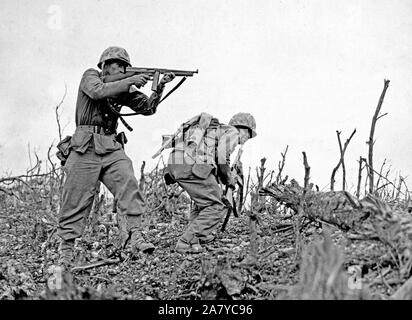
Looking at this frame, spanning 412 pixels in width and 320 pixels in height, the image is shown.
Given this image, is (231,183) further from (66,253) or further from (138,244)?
(66,253)

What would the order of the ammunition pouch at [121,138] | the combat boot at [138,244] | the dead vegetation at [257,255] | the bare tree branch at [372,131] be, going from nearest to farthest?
the dead vegetation at [257,255] < the combat boot at [138,244] < the ammunition pouch at [121,138] < the bare tree branch at [372,131]

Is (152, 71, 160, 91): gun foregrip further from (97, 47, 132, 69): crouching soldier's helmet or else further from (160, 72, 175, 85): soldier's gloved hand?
(97, 47, 132, 69): crouching soldier's helmet

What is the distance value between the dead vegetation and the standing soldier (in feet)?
1.12

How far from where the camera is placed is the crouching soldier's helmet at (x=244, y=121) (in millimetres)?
6430

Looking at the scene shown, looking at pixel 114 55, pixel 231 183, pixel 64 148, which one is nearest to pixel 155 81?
pixel 114 55

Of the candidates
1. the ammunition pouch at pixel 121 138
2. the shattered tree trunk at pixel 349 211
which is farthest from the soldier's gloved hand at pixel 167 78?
the shattered tree trunk at pixel 349 211

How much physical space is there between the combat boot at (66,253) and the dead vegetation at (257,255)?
0.32ft

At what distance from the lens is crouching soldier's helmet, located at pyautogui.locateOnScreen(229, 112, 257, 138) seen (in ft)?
21.1

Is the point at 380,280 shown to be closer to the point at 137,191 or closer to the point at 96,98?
the point at 137,191

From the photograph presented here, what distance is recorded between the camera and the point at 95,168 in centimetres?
587

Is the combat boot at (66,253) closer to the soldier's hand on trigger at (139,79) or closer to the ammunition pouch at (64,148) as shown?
the ammunition pouch at (64,148)

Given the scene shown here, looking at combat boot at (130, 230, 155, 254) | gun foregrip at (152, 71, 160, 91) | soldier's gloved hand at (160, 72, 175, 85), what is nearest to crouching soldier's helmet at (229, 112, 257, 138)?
soldier's gloved hand at (160, 72, 175, 85)

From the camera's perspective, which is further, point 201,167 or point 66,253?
point 201,167

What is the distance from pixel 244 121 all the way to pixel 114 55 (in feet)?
5.05
